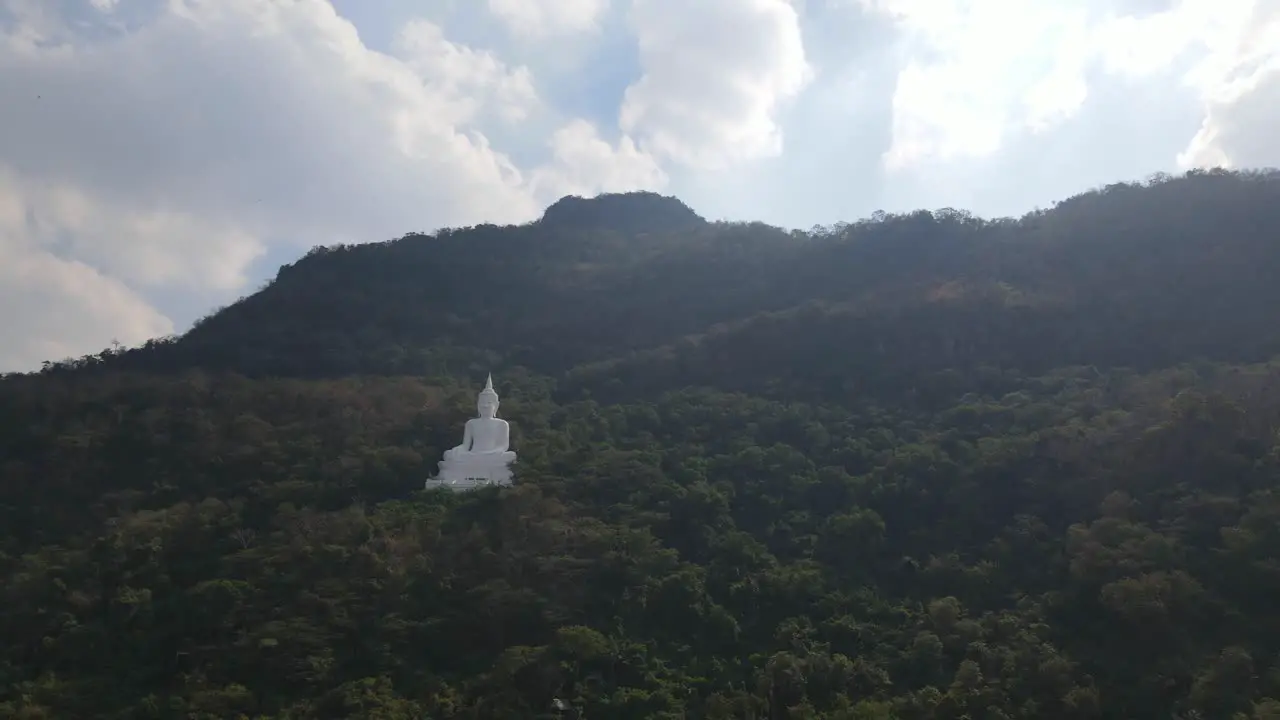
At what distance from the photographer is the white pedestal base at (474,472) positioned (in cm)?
2611

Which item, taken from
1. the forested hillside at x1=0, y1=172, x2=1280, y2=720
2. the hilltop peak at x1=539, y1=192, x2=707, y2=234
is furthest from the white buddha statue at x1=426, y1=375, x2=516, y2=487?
the hilltop peak at x1=539, y1=192, x2=707, y2=234

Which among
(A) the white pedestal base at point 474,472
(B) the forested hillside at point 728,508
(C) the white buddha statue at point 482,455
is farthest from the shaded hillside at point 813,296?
(A) the white pedestal base at point 474,472

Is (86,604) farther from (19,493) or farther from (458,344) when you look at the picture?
(458,344)

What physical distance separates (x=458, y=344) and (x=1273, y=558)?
90.3 ft

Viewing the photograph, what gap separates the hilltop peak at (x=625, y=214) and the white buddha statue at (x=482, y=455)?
28876 mm

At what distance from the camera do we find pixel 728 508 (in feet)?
77.3

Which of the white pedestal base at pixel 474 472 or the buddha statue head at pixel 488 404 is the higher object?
the buddha statue head at pixel 488 404

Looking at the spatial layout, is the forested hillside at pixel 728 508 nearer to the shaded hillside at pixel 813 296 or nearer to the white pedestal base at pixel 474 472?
the shaded hillside at pixel 813 296

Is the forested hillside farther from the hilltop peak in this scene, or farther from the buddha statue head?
the hilltop peak

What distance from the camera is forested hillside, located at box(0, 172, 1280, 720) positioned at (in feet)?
57.6

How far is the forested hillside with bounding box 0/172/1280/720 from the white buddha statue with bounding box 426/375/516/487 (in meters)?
0.62

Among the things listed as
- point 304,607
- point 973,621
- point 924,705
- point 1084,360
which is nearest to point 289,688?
point 304,607

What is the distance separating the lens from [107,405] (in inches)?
1205

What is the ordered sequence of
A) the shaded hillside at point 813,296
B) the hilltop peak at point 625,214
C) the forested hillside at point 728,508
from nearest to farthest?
the forested hillside at point 728,508, the shaded hillside at point 813,296, the hilltop peak at point 625,214
